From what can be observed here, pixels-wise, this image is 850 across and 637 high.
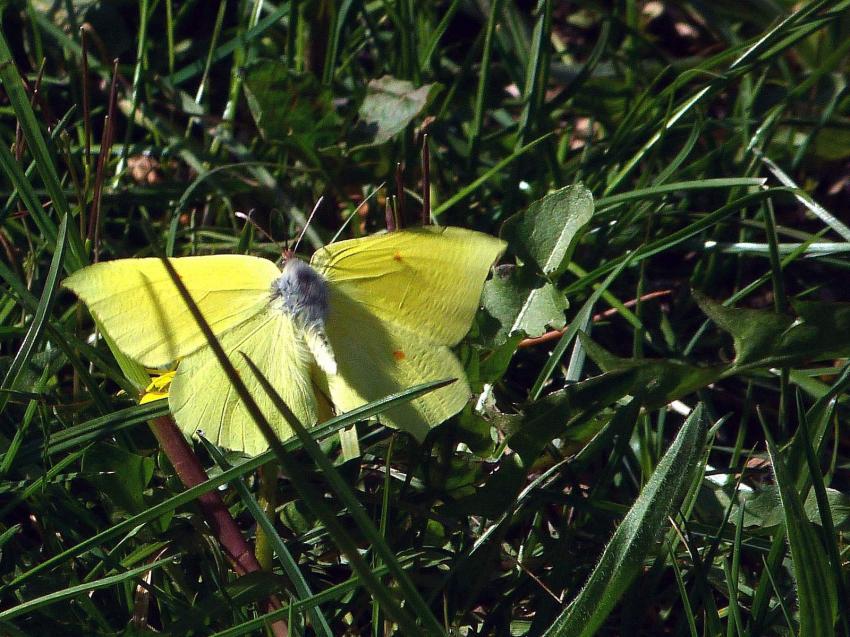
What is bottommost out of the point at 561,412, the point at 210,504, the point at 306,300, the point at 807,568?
the point at 807,568

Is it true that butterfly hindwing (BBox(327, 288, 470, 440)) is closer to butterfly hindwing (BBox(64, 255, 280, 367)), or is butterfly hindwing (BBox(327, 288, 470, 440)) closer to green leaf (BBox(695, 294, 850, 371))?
butterfly hindwing (BBox(64, 255, 280, 367))

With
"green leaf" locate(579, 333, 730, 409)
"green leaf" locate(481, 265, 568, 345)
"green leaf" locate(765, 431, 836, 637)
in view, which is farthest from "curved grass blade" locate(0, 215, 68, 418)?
"green leaf" locate(765, 431, 836, 637)

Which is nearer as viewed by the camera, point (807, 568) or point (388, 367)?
point (807, 568)

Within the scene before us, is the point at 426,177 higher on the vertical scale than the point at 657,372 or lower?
higher

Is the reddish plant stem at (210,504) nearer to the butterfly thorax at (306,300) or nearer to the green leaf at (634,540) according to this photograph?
the butterfly thorax at (306,300)

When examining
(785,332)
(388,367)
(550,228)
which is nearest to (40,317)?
(388,367)

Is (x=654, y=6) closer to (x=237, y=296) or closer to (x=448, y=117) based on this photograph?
(x=448, y=117)

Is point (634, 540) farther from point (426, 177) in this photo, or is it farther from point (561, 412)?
point (426, 177)

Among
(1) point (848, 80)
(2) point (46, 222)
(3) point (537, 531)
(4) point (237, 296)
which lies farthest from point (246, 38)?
(1) point (848, 80)
